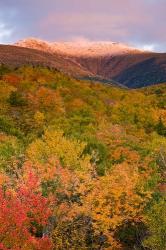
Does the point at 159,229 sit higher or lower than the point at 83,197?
lower

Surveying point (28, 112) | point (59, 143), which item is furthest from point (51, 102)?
point (59, 143)

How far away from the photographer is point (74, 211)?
47.7 meters

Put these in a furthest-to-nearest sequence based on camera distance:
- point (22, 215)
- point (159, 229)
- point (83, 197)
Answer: point (83, 197) < point (159, 229) < point (22, 215)

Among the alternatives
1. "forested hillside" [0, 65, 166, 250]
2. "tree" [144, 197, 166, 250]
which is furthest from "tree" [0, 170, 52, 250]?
"tree" [144, 197, 166, 250]

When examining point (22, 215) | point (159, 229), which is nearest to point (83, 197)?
point (159, 229)

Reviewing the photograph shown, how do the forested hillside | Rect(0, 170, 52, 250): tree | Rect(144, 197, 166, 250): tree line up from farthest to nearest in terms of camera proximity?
the forested hillside → Rect(144, 197, 166, 250): tree → Rect(0, 170, 52, 250): tree

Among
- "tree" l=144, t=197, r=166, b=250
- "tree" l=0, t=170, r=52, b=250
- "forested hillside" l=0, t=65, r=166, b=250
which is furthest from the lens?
"forested hillside" l=0, t=65, r=166, b=250

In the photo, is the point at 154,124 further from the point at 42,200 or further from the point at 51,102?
the point at 42,200

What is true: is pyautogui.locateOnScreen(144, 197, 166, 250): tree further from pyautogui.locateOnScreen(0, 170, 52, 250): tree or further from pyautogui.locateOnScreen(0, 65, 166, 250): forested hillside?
pyautogui.locateOnScreen(0, 170, 52, 250): tree

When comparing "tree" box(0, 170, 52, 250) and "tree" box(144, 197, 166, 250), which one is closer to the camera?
"tree" box(0, 170, 52, 250)

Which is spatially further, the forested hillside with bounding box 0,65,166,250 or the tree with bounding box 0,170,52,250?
the forested hillside with bounding box 0,65,166,250

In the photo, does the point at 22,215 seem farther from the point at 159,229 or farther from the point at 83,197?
the point at 159,229

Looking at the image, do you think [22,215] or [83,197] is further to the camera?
[83,197]

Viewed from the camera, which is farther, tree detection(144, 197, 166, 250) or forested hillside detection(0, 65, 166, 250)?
forested hillside detection(0, 65, 166, 250)
